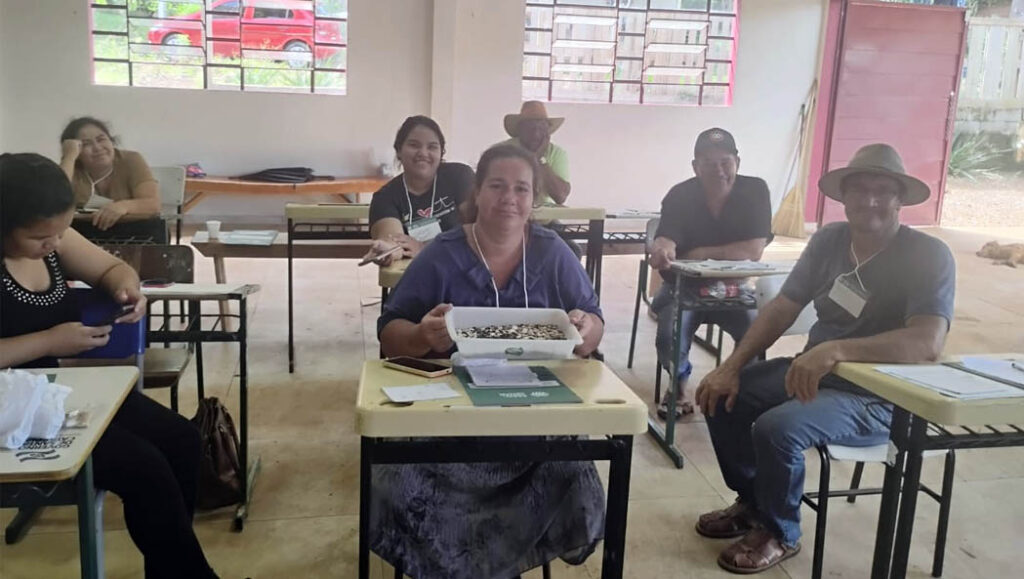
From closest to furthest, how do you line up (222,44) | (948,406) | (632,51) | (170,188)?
(948,406)
(170,188)
(222,44)
(632,51)

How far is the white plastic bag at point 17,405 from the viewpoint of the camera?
3.88ft

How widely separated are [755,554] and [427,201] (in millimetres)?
1747

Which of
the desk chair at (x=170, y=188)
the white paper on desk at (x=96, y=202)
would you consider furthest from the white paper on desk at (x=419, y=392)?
the desk chair at (x=170, y=188)

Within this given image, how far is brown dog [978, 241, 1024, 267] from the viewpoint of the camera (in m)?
7.04

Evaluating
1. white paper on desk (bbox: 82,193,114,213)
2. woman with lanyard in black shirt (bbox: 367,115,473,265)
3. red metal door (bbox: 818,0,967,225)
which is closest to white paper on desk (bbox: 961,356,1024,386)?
woman with lanyard in black shirt (bbox: 367,115,473,265)

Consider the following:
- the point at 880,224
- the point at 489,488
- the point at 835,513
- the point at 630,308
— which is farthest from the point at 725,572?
the point at 630,308

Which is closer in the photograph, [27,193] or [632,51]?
[27,193]

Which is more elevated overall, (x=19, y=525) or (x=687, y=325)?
(x=687, y=325)

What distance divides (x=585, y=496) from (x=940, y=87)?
8.39m

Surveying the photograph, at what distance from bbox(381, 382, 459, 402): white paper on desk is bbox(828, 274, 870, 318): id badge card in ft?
3.81

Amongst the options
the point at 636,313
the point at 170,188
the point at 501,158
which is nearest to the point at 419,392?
the point at 501,158

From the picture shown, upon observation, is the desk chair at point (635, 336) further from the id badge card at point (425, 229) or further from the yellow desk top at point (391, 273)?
the yellow desk top at point (391, 273)

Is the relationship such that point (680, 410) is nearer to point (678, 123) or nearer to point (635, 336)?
point (635, 336)

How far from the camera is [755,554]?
2.12m
